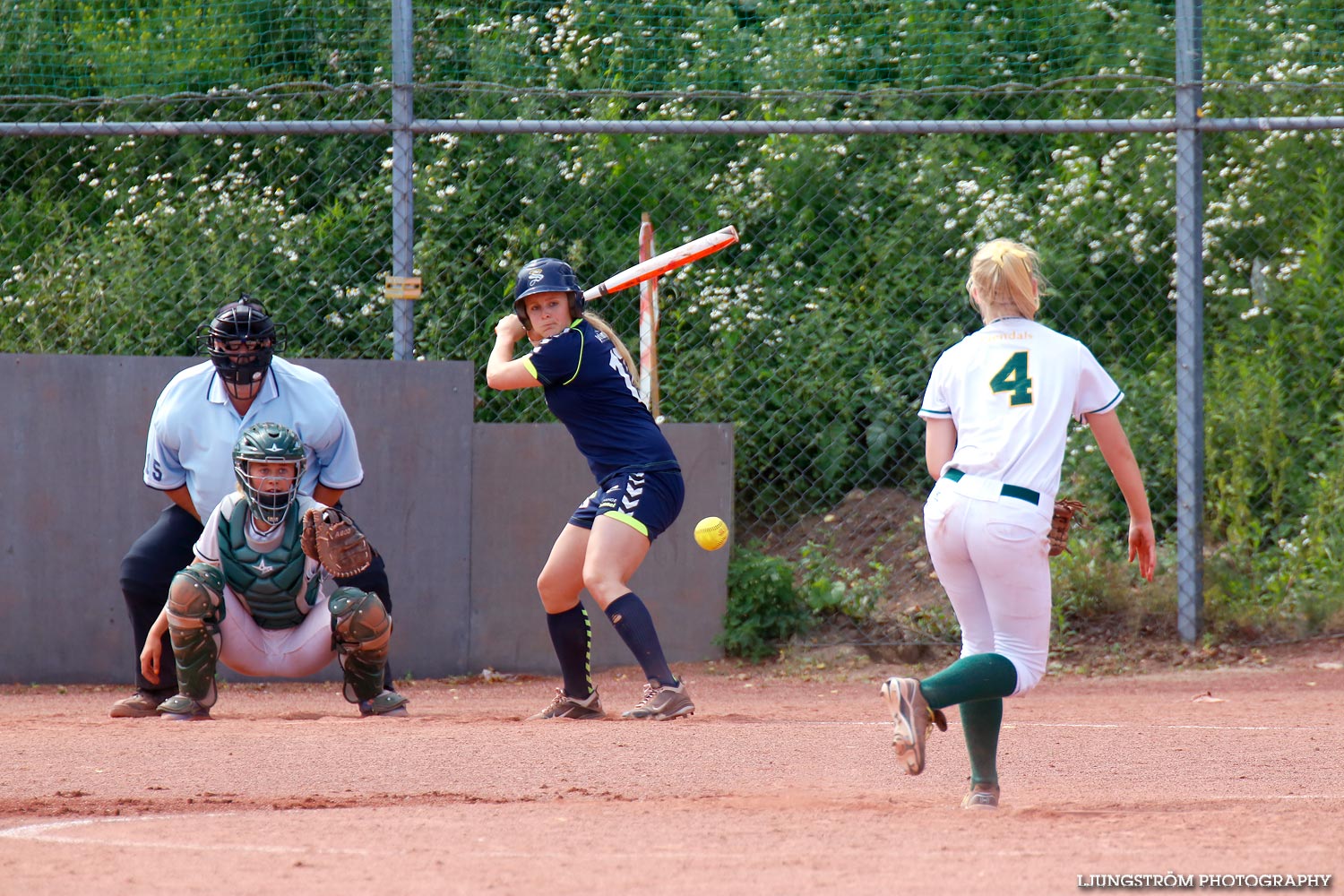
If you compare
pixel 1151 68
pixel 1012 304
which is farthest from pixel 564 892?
pixel 1151 68

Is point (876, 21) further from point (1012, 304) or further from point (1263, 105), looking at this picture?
point (1012, 304)

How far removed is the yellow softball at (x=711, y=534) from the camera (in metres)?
6.82

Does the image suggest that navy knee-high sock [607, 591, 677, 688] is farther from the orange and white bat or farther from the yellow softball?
the orange and white bat

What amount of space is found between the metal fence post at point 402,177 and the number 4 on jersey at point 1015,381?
165 inches

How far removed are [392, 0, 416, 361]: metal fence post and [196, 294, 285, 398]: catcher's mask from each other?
150 cm

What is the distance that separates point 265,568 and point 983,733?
2.87 meters

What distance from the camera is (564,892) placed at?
2730 millimetres

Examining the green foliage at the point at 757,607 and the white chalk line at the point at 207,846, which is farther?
the green foliage at the point at 757,607

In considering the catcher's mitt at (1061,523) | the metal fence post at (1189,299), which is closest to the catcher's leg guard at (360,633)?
the catcher's mitt at (1061,523)

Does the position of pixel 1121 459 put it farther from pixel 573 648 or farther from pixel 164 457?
pixel 164 457

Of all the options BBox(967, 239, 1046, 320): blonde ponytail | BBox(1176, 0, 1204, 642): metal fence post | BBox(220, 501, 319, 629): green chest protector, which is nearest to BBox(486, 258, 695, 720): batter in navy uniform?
BBox(220, 501, 319, 629): green chest protector

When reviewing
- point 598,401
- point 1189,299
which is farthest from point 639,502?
point 1189,299

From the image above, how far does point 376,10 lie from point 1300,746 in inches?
244

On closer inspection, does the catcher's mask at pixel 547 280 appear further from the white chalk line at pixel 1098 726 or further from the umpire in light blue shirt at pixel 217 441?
the white chalk line at pixel 1098 726
